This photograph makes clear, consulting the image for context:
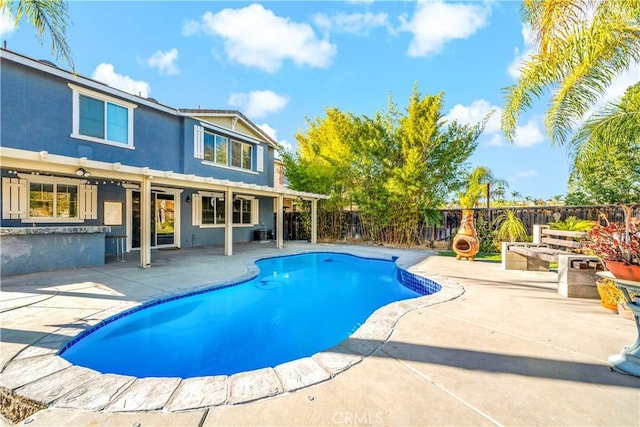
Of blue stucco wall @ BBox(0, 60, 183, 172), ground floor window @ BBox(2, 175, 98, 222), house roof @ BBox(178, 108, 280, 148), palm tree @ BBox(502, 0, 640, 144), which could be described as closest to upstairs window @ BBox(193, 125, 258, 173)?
house roof @ BBox(178, 108, 280, 148)

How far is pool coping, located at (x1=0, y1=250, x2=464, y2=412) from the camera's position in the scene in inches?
77.6

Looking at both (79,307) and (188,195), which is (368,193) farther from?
(79,307)

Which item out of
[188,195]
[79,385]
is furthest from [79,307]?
[188,195]

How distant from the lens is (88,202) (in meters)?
8.47

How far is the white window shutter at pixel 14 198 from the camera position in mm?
7039

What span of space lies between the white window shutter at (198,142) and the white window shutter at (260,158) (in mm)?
2917

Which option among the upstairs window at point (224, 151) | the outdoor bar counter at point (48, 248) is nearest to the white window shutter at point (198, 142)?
the upstairs window at point (224, 151)

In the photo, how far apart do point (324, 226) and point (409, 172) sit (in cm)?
540

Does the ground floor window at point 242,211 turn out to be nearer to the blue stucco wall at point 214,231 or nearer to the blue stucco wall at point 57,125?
the blue stucco wall at point 214,231

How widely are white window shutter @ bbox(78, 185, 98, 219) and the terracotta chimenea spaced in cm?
1083

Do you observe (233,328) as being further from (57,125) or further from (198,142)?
(198,142)

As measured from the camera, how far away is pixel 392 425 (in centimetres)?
172

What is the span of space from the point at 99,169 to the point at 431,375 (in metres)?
7.57

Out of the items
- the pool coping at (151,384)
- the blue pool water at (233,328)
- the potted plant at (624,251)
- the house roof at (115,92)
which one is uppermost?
the house roof at (115,92)
